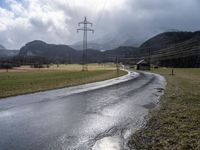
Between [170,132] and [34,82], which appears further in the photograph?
[34,82]

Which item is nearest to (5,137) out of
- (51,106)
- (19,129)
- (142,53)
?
(19,129)

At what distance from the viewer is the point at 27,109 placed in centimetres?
1106

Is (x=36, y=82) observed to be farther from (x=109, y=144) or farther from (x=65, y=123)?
(x=109, y=144)

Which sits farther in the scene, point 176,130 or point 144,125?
point 144,125

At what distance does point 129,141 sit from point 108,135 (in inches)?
31.7

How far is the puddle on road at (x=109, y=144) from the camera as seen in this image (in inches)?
249

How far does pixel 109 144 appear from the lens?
6.62 metres

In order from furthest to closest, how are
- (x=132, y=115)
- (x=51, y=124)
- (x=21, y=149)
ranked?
(x=132, y=115) < (x=51, y=124) < (x=21, y=149)

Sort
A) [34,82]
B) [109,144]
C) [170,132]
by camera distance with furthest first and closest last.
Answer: [34,82] → [170,132] → [109,144]

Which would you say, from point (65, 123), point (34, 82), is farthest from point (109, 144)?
point (34, 82)

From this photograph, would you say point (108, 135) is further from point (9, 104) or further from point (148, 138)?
point (9, 104)

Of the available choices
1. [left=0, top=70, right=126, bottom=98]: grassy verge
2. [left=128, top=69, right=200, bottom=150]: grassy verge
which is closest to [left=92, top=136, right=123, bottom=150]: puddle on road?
[left=128, top=69, right=200, bottom=150]: grassy verge

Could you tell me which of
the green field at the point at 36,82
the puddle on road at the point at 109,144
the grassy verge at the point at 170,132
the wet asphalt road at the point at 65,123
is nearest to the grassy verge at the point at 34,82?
the green field at the point at 36,82

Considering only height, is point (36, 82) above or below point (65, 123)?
below
